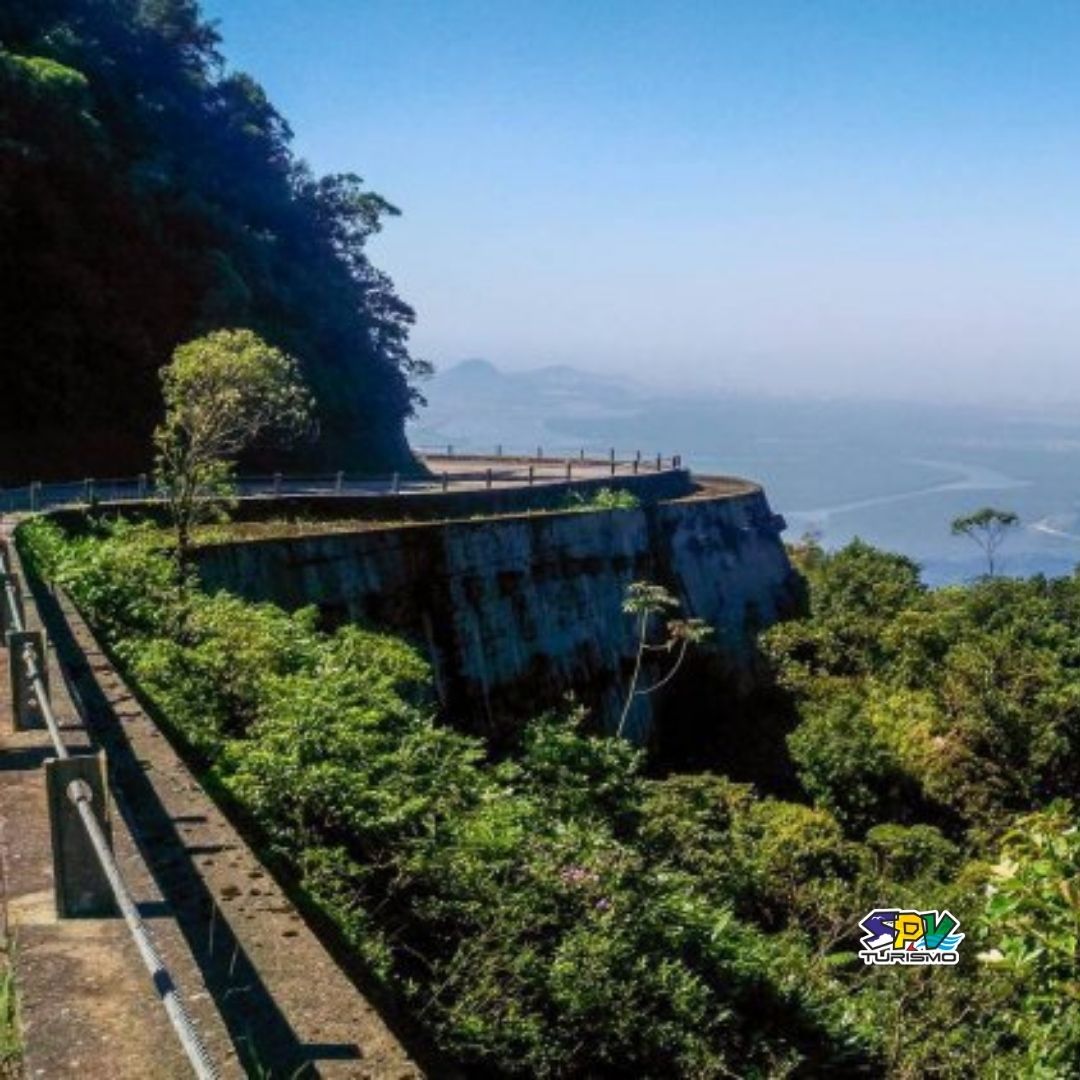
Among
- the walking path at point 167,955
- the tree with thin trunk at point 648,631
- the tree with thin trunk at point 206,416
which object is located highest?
the tree with thin trunk at point 206,416

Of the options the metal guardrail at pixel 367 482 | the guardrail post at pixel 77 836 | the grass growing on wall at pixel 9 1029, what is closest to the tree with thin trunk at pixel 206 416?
the metal guardrail at pixel 367 482

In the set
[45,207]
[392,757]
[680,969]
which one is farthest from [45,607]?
[45,207]

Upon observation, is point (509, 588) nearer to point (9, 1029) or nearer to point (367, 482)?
point (367, 482)

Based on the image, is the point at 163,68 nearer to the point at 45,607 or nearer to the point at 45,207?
the point at 45,207

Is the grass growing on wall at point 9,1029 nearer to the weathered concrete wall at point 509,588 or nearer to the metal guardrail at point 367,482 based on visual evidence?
the weathered concrete wall at point 509,588

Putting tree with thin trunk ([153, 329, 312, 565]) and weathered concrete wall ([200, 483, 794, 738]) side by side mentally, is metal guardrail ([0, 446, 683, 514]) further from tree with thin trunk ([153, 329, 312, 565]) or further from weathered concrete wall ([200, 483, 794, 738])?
weathered concrete wall ([200, 483, 794, 738])

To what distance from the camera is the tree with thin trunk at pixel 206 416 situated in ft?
62.3

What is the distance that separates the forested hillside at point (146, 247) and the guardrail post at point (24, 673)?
1087 inches

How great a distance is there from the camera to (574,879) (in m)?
8.97

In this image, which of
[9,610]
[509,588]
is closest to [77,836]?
[9,610]

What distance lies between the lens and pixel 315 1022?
484 cm

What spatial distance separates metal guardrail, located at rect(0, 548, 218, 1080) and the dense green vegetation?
216 cm

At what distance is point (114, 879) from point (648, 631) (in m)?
25.0

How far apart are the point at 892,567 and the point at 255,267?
25.1 meters
